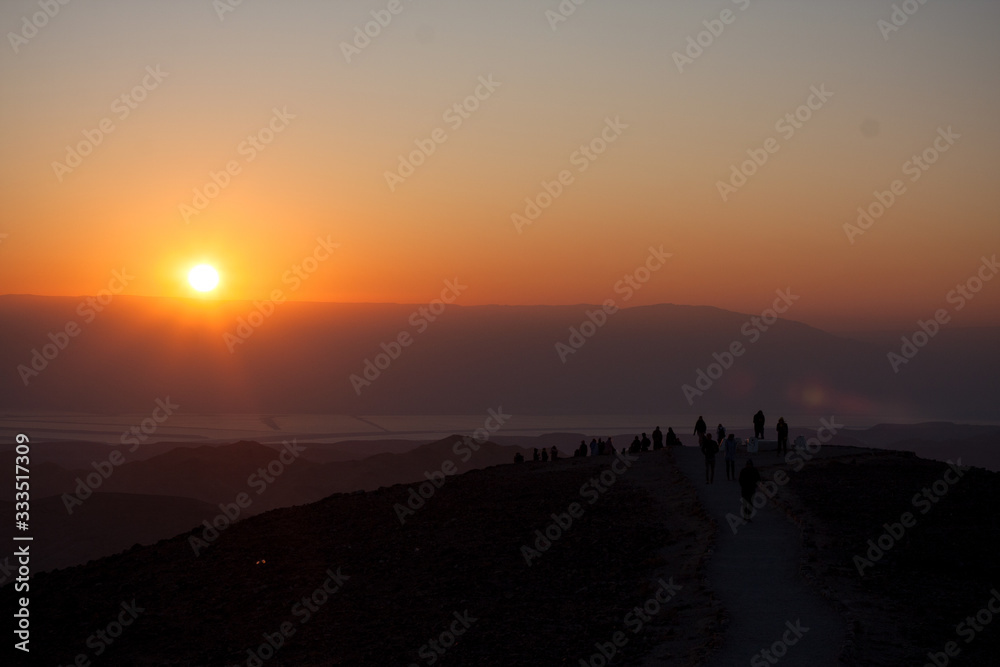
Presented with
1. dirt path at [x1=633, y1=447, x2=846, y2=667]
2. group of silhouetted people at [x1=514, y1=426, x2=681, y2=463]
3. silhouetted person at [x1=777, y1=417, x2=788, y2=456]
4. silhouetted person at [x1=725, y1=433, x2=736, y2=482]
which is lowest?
dirt path at [x1=633, y1=447, x2=846, y2=667]

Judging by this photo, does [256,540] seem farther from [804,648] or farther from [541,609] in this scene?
[804,648]

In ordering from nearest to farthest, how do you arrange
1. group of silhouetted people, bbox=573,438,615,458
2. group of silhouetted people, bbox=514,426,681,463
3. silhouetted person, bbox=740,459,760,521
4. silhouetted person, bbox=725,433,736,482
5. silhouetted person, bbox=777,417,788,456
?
1. silhouetted person, bbox=740,459,760,521
2. silhouetted person, bbox=725,433,736,482
3. silhouetted person, bbox=777,417,788,456
4. group of silhouetted people, bbox=514,426,681,463
5. group of silhouetted people, bbox=573,438,615,458

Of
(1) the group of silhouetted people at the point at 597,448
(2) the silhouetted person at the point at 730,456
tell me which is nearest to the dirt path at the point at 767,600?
(2) the silhouetted person at the point at 730,456

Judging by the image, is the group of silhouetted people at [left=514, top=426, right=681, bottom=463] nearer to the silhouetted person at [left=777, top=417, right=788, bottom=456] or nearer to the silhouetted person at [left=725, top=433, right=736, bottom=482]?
the silhouetted person at [left=777, top=417, right=788, bottom=456]

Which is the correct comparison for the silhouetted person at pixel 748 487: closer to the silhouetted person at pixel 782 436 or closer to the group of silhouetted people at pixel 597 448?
the silhouetted person at pixel 782 436

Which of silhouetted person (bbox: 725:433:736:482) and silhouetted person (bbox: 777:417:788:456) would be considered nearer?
silhouetted person (bbox: 725:433:736:482)

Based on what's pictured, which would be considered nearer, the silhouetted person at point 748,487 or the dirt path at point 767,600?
the dirt path at point 767,600

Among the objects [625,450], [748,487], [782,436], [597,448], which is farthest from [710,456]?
[597,448]

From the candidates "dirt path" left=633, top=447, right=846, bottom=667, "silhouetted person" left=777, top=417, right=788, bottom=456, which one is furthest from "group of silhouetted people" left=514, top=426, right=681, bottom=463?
"dirt path" left=633, top=447, right=846, bottom=667

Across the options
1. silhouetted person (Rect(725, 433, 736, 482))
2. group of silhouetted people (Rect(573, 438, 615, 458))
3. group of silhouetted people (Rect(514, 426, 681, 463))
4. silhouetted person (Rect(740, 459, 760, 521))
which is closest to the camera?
silhouetted person (Rect(740, 459, 760, 521))

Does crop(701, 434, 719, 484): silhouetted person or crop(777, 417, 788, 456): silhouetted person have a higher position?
crop(777, 417, 788, 456): silhouetted person
